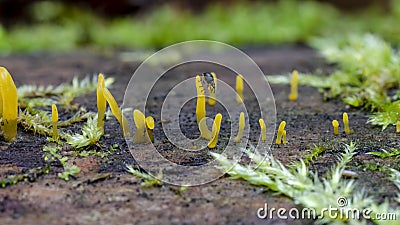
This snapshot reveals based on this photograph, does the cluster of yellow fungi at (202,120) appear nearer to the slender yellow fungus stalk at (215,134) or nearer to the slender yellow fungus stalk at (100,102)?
the slender yellow fungus stalk at (215,134)

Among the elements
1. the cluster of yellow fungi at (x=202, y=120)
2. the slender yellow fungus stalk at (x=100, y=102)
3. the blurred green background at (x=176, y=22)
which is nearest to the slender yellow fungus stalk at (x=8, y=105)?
the slender yellow fungus stalk at (x=100, y=102)

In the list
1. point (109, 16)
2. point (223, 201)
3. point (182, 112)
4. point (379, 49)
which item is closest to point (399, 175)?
point (223, 201)

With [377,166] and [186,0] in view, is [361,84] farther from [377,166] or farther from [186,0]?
[186,0]

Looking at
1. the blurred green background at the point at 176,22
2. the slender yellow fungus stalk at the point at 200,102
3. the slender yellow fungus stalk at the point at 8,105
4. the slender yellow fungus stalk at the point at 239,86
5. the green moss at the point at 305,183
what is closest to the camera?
the green moss at the point at 305,183

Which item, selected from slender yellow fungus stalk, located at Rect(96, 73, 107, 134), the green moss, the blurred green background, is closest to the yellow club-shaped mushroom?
slender yellow fungus stalk, located at Rect(96, 73, 107, 134)

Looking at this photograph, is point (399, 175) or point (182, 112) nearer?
point (399, 175)
